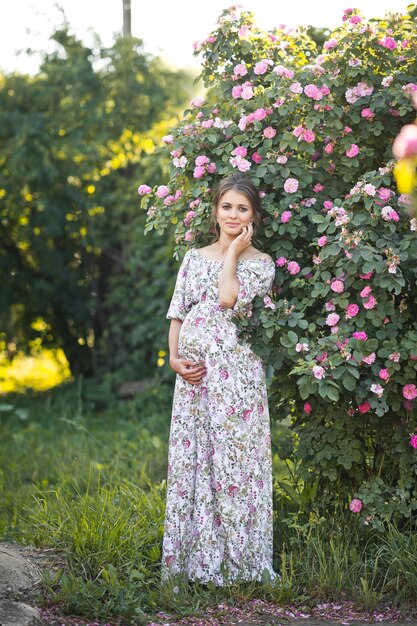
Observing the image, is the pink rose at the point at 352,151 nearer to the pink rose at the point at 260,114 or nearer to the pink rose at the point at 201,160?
the pink rose at the point at 260,114

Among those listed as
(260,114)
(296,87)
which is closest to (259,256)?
(260,114)

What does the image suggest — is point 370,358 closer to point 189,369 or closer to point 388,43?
point 189,369

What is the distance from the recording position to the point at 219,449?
3.70m

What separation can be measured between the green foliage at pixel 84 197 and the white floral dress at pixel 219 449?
402cm

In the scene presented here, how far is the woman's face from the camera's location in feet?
12.1

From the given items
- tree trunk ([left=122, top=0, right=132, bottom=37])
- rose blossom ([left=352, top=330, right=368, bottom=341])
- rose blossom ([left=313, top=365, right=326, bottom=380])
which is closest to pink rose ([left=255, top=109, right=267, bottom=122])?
rose blossom ([left=352, top=330, right=368, bottom=341])

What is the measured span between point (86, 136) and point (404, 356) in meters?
5.58

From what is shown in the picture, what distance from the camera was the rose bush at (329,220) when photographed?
3.47m

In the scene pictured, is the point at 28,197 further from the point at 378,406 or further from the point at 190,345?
the point at 378,406

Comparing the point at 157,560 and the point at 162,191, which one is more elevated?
the point at 162,191

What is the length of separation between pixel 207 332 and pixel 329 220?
2.28 feet

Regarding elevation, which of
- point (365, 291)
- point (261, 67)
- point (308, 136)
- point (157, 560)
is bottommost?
point (157, 560)

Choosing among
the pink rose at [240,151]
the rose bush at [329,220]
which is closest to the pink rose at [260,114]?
the rose bush at [329,220]

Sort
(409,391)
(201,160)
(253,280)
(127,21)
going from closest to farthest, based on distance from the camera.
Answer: (409,391) → (253,280) → (201,160) → (127,21)
